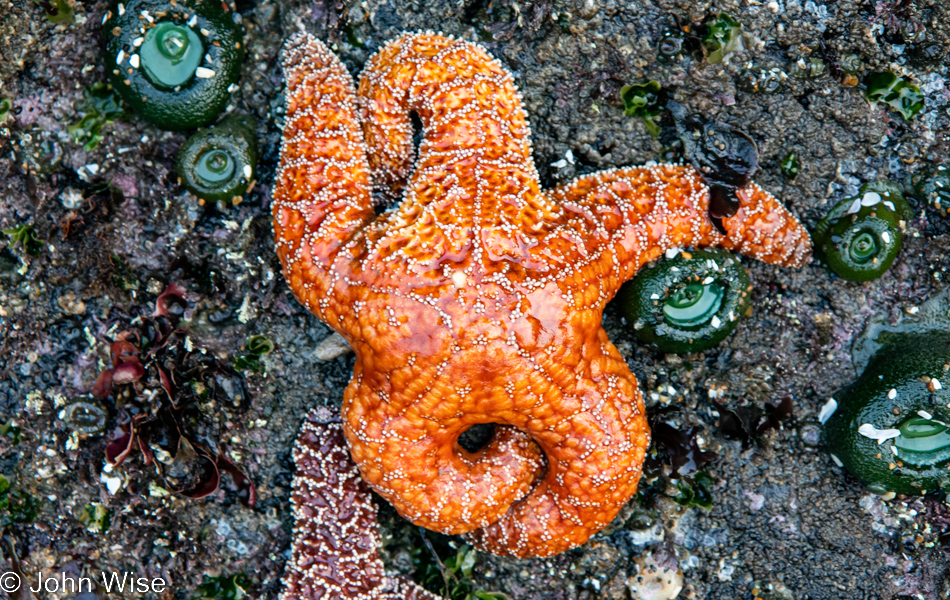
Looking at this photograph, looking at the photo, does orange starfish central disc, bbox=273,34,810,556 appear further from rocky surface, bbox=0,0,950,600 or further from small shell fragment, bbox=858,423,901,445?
small shell fragment, bbox=858,423,901,445

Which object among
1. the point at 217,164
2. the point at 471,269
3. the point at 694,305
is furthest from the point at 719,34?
the point at 217,164

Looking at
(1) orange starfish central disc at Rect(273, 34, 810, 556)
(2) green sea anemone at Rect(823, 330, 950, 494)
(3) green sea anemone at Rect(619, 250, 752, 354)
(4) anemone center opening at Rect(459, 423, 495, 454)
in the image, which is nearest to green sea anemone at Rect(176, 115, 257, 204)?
(1) orange starfish central disc at Rect(273, 34, 810, 556)

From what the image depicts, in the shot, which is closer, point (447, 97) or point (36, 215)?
point (447, 97)

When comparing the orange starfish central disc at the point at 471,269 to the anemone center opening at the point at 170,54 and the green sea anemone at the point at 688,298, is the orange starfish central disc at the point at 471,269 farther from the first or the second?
the anemone center opening at the point at 170,54

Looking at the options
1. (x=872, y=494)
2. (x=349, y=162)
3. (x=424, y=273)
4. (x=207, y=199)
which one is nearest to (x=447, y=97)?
(x=349, y=162)

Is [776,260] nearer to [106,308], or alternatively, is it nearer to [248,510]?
[248,510]

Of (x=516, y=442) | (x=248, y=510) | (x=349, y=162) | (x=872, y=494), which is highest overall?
(x=349, y=162)

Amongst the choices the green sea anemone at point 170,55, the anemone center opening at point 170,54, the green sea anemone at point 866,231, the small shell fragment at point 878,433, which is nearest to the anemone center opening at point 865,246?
the green sea anemone at point 866,231
